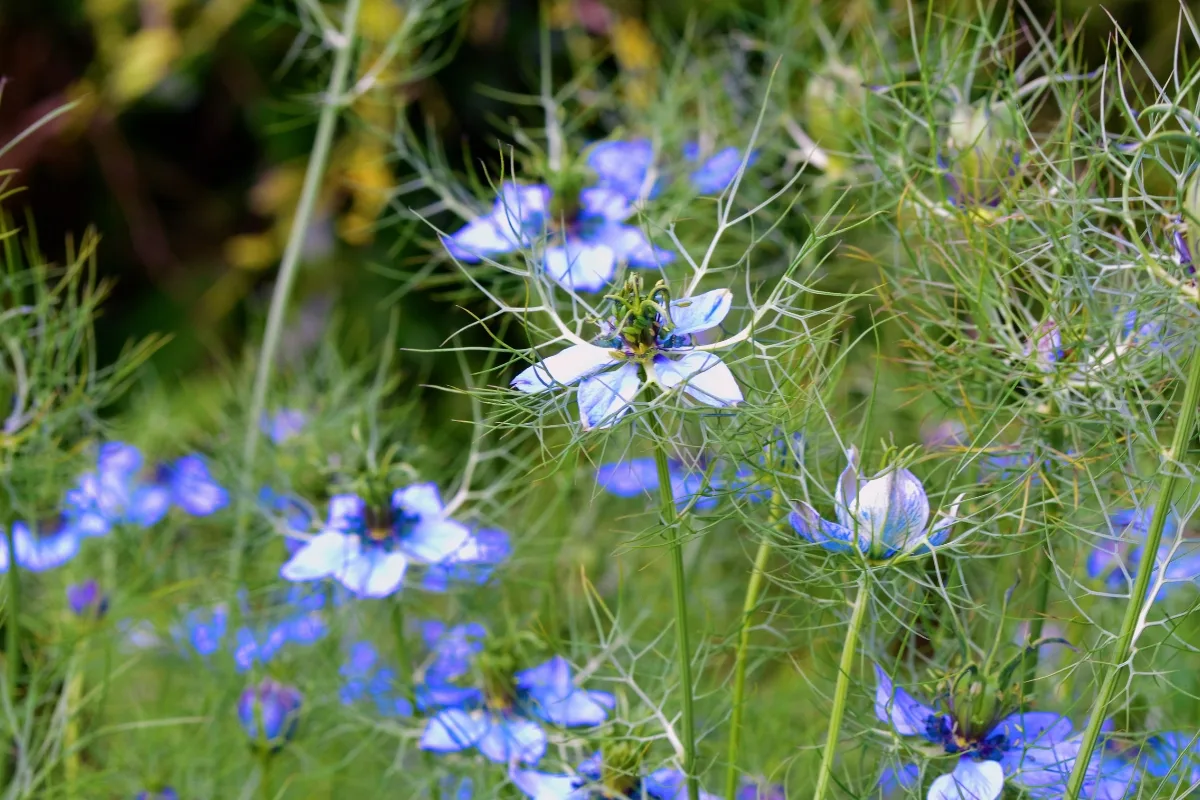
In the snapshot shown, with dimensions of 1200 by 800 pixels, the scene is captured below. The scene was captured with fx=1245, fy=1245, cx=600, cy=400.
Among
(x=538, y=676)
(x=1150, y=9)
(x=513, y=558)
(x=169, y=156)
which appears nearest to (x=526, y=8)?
(x=169, y=156)

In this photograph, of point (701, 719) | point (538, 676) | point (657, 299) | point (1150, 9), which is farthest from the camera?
point (1150, 9)

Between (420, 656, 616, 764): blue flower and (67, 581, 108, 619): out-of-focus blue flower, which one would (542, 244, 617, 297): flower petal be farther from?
(67, 581, 108, 619): out-of-focus blue flower

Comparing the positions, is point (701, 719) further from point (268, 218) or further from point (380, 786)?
point (268, 218)

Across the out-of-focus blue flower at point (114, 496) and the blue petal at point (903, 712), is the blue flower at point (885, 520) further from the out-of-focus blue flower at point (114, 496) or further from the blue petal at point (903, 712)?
the out-of-focus blue flower at point (114, 496)

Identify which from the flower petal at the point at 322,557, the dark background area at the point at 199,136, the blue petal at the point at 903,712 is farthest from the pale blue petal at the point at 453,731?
the dark background area at the point at 199,136

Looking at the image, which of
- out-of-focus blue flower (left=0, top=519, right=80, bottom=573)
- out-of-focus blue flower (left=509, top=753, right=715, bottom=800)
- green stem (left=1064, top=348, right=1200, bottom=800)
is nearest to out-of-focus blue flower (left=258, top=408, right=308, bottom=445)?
out-of-focus blue flower (left=0, top=519, right=80, bottom=573)
